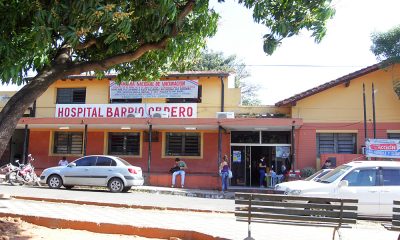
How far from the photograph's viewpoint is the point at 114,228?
316 inches

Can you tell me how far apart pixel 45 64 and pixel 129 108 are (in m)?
15.0

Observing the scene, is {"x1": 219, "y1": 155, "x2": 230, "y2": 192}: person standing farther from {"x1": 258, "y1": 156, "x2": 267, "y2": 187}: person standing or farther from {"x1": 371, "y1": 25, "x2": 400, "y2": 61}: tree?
{"x1": 371, "y1": 25, "x2": 400, "y2": 61}: tree

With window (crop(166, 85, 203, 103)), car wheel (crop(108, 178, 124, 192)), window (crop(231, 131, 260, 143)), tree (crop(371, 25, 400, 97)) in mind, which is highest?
tree (crop(371, 25, 400, 97))

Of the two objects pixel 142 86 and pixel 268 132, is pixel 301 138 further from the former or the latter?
pixel 142 86

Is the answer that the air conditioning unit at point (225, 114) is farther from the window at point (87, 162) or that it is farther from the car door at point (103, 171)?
the window at point (87, 162)

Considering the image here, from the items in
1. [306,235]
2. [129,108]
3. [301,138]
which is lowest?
[306,235]

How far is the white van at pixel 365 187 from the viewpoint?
10.8 meters

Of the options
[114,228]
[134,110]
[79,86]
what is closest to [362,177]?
[114,228]

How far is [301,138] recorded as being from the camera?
67.6 ft

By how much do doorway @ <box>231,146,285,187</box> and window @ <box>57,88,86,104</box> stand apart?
927 centimetres

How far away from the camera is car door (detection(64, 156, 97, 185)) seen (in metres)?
17.3

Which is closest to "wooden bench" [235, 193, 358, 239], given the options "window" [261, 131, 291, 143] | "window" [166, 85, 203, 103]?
"window" [261, 131, 291, 143]

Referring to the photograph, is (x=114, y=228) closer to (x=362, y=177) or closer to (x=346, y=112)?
(x=362, y=177)

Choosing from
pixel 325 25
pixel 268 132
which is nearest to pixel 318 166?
pixel 268 132
